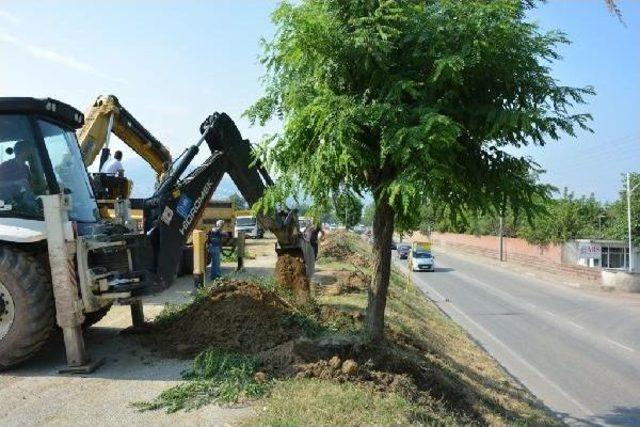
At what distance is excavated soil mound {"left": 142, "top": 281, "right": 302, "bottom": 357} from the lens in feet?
27.9

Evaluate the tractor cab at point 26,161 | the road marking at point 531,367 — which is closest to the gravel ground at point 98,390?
the tractor cab at point 26,161

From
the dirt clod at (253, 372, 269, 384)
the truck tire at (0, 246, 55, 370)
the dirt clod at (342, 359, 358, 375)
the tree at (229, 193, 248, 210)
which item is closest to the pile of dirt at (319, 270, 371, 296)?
the tree at (229, 193, 248, 210)

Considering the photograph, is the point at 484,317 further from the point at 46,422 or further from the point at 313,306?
the point at 46,422

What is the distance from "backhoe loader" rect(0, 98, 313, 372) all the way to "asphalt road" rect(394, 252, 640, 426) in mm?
8936

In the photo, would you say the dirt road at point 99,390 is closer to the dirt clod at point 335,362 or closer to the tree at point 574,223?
the dirt clod at point 335,362

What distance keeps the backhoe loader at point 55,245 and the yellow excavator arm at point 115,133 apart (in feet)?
12.7

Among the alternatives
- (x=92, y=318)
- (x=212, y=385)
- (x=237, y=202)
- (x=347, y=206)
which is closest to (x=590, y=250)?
(x=237, y=202)

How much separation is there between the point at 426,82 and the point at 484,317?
1924 centimetres

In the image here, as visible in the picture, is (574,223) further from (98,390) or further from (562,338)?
(98,390)

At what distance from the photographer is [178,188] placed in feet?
29.9

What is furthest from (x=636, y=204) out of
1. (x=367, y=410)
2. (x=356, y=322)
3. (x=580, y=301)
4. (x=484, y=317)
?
(x=367, y=410)

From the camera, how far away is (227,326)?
29.2 feet

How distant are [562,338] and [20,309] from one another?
59.4 ft

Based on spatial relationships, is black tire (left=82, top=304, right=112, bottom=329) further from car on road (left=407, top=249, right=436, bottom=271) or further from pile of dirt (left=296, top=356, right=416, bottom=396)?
car on road (left=407, top=249, right=436, bottom=271)
